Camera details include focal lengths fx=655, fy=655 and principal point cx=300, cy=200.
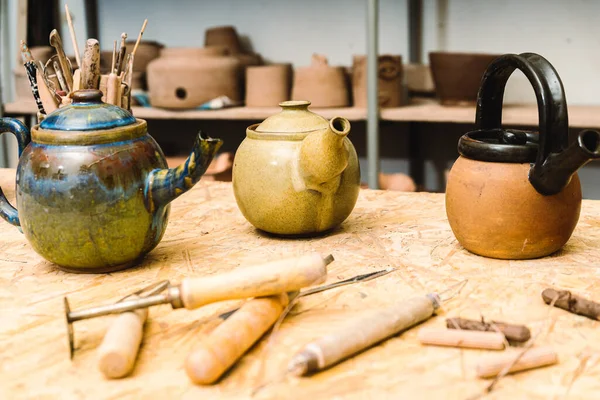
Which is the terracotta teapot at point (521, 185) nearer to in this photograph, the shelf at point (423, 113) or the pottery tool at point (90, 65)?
the pottery tool at point (90, 65)

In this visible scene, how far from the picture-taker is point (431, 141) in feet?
9.34

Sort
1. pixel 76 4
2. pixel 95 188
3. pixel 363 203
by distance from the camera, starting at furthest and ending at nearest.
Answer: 1. pixel 76 4
2. pixel 363 203
3. pixel 95 188

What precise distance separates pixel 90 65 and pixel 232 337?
0.56 metres

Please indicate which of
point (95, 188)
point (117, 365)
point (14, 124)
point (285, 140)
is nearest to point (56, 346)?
point (117, 365)

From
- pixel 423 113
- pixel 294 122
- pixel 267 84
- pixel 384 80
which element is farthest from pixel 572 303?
pixel 267 84

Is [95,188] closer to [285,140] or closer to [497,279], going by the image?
[285,140]

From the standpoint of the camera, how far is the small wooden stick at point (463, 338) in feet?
2.31

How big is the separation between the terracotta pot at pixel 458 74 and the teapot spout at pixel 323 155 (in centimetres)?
131

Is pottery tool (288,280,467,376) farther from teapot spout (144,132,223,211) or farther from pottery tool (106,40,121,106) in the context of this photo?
pottery tool (106,40,121,106)

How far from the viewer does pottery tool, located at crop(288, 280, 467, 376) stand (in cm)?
66

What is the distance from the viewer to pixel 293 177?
1.05 metres

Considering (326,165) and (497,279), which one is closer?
(497,279)

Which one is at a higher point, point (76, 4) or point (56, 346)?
point (76, 4)

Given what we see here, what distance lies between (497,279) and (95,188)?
56 centimetres
